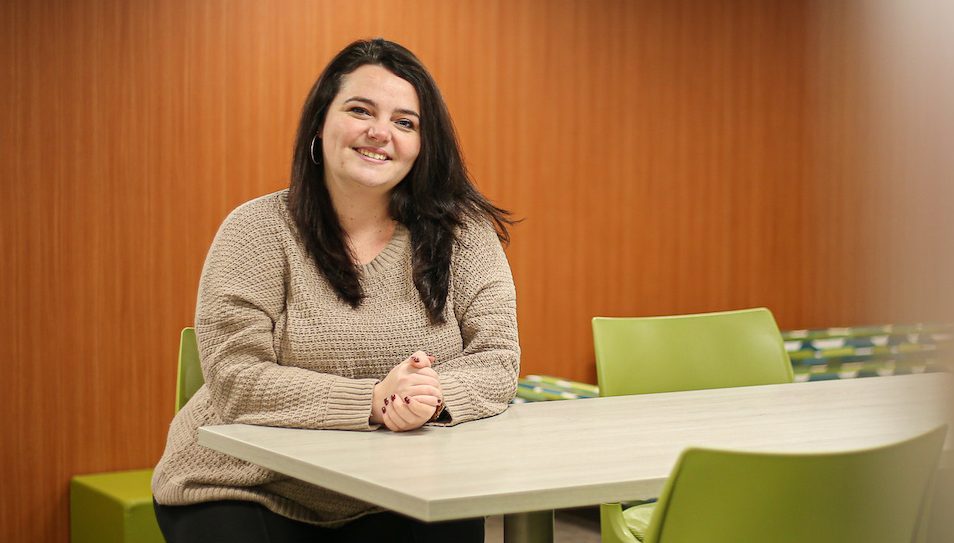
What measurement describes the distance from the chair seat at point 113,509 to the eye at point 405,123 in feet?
5.72

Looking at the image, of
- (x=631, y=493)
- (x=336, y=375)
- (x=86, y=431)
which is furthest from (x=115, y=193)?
(x=631, y=493)

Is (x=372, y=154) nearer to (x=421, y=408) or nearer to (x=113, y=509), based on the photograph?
(x=421, y=408)

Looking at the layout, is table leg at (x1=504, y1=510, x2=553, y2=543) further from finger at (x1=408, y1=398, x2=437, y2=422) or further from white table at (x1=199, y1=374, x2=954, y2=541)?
finger at (x1=408, y1=398, x2=437, y2=422)

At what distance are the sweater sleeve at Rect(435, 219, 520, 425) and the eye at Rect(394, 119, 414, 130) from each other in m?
0.24

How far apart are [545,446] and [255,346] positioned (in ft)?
1.85

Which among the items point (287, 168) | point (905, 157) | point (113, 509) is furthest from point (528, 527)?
point (287, 168)

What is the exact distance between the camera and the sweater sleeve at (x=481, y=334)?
1.89 meters

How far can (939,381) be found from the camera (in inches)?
8.0

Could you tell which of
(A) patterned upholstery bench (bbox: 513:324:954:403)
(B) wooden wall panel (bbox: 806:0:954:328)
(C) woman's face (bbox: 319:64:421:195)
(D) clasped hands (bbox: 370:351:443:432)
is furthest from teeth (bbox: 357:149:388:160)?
(B) wooden wall panel (bbox: 806:0:954:328)

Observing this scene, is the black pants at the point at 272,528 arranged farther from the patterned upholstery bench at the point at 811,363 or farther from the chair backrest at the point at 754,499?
the patterned upholstery bench at the point at 811,363

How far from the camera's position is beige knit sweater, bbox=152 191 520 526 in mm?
1834

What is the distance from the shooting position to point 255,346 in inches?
74.0

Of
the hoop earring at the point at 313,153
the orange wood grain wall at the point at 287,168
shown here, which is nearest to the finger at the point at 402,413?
the hoop earring at the point at 313,153

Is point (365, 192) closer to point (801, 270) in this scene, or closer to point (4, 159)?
point (4, 159)
